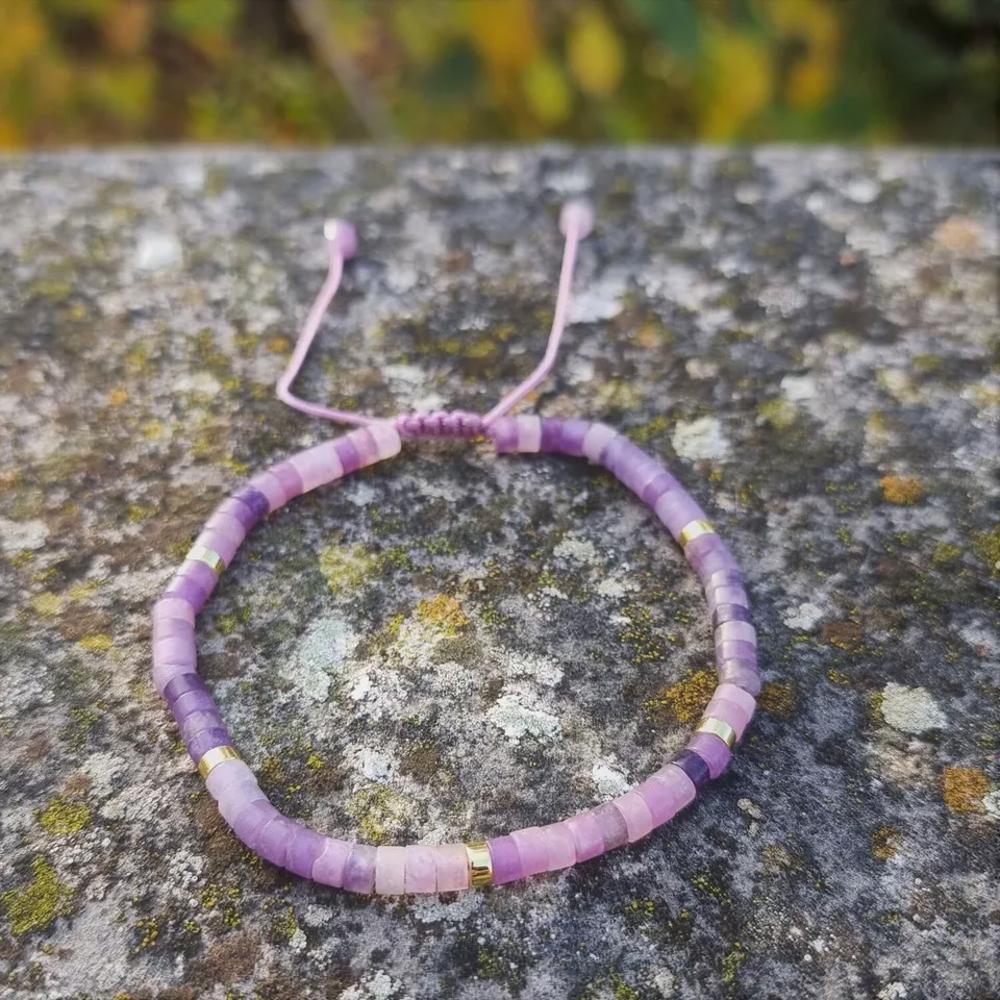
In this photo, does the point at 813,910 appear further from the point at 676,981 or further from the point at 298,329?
the point at 298,329

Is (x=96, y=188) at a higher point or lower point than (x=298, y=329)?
higher

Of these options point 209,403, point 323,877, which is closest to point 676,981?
point 323,877

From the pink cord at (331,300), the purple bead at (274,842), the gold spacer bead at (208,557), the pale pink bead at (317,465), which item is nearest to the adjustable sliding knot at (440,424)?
the pink cord at (331,300)

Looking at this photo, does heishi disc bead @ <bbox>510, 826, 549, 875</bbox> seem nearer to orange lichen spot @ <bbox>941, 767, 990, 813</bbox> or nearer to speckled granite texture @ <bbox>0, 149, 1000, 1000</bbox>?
speckled granite texture @ <bbox>0, 149, 1000, 1000</bbox>

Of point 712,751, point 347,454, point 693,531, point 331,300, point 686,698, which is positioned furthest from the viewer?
point 331,300

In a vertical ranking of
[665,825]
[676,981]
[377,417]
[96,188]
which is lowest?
[676,981]

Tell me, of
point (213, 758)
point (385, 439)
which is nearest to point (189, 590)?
point (213, 758)

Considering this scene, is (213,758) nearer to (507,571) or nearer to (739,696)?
(507,571)

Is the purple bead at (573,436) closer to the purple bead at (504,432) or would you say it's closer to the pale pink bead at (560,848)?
the purple bead at (504,432)
